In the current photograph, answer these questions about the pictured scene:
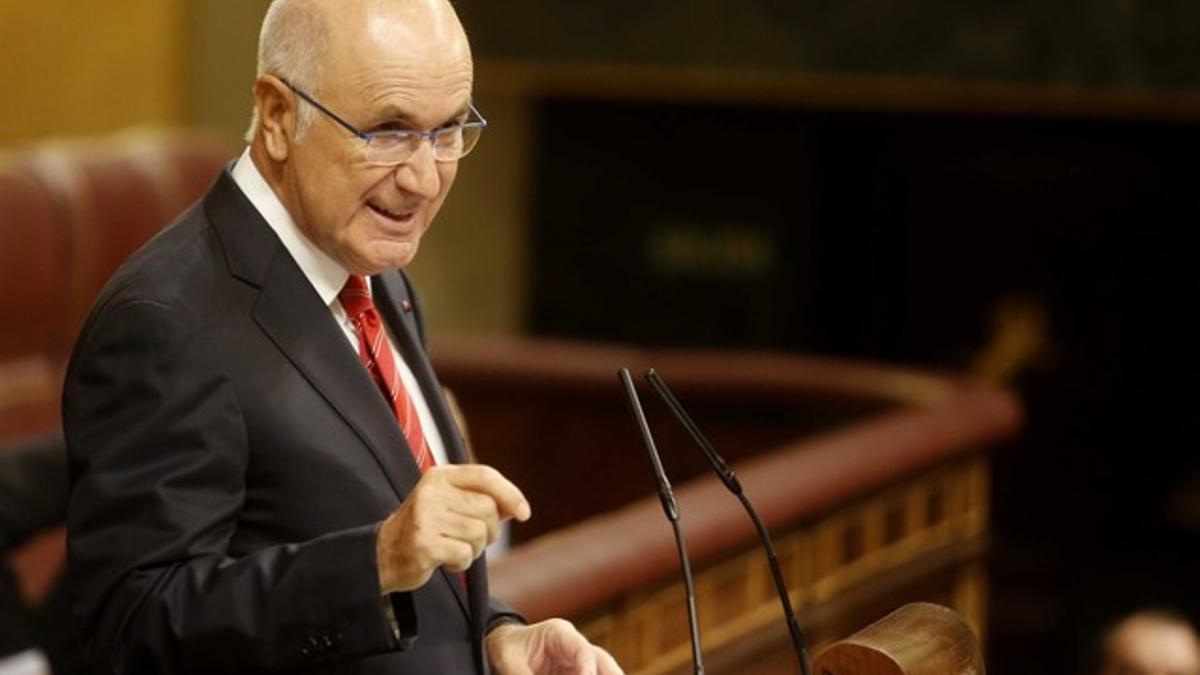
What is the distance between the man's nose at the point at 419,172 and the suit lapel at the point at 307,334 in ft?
0.43

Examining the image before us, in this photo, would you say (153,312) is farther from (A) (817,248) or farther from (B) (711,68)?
(A) (817,248)

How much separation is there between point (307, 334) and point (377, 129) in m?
0.19

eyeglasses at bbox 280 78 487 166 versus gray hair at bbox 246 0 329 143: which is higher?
gray hair at bbox 246 0 329 143

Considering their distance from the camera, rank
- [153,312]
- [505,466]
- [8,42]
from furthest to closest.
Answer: [8,42], [505,466], [153,312]

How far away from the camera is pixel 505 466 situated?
212 inches

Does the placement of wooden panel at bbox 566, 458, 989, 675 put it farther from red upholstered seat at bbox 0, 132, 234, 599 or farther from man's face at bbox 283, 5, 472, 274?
red upholstered seat at bbox 0, 132, 234, 599

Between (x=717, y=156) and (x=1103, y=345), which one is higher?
(x=717, y=156)

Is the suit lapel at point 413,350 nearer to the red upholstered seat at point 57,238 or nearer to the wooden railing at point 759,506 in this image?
the wooden railing at point 759,506

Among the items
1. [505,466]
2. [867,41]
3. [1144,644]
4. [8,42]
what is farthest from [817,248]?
[1144,644]

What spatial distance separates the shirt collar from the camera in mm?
1904

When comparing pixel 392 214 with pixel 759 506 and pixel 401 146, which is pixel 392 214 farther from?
pixel 759 506

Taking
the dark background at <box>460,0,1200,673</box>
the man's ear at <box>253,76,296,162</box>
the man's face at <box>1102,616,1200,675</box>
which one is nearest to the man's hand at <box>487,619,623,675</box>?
the man's ear at <box>253,76,296,162</box>

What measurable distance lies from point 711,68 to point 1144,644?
3.62m

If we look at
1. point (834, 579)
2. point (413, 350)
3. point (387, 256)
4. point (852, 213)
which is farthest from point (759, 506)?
point (852, 213)
